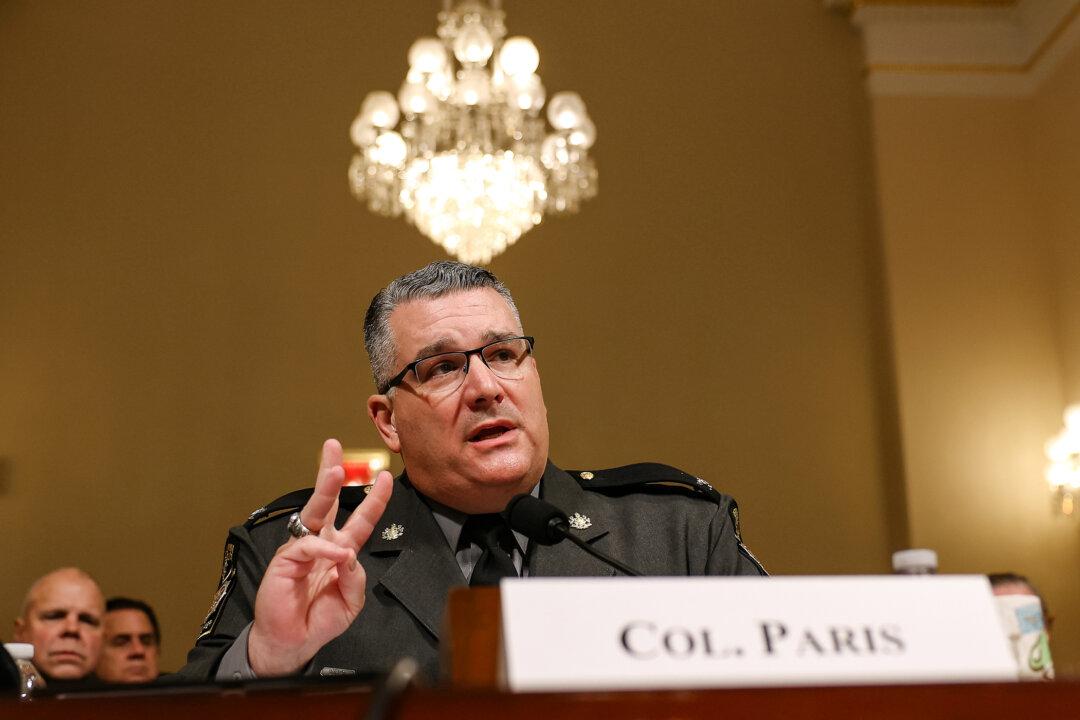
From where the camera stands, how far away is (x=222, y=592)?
199cm

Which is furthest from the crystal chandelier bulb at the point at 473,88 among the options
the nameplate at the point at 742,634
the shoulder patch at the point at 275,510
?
the nameplate at the point at 742,634

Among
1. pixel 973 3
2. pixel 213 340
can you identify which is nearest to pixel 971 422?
pixel 973 3

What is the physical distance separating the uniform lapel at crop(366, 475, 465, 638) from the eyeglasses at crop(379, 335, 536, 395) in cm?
22

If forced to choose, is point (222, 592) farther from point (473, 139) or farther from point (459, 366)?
point (473, 139)

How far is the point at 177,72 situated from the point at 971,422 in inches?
181

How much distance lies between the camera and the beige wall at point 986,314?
229 inches

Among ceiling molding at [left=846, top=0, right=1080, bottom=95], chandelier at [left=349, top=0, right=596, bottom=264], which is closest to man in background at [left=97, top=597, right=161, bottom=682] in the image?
chandelier at [left=349, top=0, right=596, bottom=264]

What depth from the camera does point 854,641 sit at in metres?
0.90

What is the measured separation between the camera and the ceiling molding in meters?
6.34

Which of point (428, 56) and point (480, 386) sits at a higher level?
point (428, 56)

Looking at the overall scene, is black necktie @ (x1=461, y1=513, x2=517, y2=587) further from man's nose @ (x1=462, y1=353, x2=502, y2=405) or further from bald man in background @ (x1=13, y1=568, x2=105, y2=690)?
bald man in background @ (x1=13, y1=568, x2=105, y2=690)

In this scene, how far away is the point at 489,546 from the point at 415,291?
511 mm

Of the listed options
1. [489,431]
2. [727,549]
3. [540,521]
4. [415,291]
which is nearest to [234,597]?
[489,431]

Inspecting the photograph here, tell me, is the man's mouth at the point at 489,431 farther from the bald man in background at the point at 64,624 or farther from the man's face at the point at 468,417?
the bald man in background at the point at 64,624
